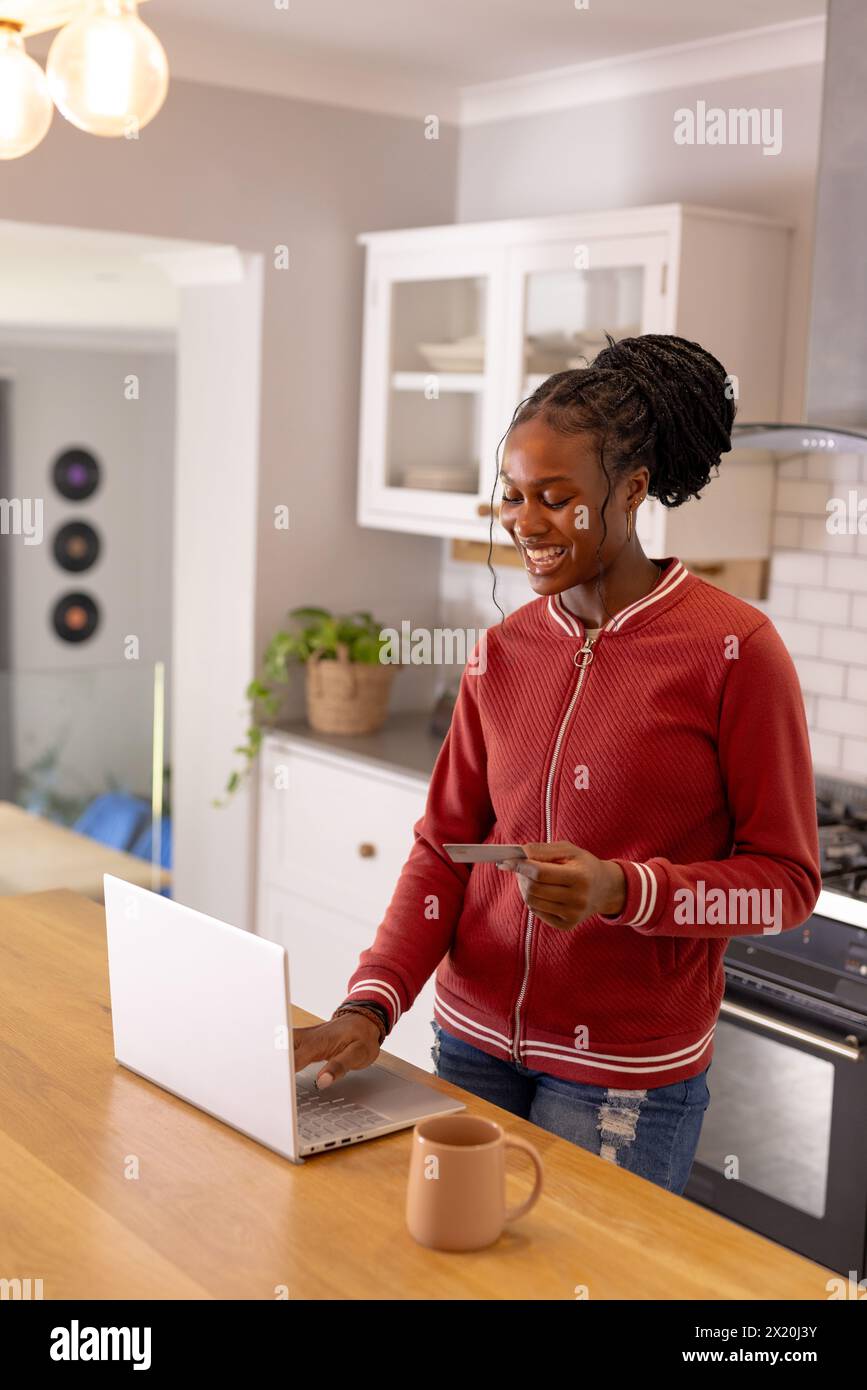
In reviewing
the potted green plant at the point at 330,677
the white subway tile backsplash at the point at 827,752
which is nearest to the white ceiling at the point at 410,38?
the potted green plant at the point at 330,677

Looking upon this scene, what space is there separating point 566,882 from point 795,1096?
1451mm

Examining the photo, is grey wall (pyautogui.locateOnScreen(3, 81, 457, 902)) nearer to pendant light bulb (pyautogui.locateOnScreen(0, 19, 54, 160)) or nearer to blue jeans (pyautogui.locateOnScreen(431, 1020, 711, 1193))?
pendant light bulb (pyautogui.locateOnScreen(0, 19, 54, 160))

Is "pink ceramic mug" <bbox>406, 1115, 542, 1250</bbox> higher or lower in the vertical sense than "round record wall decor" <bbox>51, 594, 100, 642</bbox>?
higher

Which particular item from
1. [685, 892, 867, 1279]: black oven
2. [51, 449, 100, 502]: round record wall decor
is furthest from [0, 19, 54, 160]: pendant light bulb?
[51, 449, 100, 502]: round record wall decor

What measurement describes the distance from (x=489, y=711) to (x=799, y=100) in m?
2.00

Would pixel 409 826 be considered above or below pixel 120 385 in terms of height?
below

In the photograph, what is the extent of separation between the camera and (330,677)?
371cm

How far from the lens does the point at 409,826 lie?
3.42 m

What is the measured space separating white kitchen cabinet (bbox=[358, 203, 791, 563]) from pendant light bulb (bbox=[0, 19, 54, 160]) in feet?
4.87

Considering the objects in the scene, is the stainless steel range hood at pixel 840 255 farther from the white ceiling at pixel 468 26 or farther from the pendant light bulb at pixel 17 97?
the pendant light bulb at pixel 17 97

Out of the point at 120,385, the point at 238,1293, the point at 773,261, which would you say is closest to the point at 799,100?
the point at 773,261

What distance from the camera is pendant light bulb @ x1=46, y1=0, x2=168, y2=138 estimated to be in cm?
147

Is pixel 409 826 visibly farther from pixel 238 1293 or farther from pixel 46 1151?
pixel 238 1293
